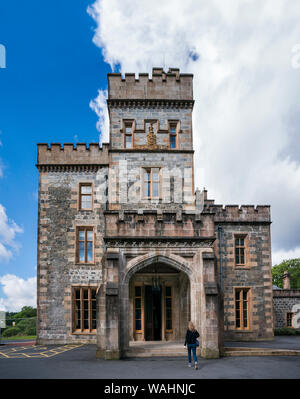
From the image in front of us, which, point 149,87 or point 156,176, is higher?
point 149,87

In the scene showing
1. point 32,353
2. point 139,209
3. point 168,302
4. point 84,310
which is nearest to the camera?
point 32,353

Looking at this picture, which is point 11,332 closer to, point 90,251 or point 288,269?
point 90,251

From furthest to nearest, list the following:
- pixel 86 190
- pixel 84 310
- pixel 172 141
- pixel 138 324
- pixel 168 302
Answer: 1. pixel 86 190
2. pixel 172 141
3. pixel 84 310
4. pixel 168 302
5. pixel 138 324

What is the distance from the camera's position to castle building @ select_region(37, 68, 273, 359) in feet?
67.2

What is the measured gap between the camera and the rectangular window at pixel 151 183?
21812mm

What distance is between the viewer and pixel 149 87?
22938 millimetres

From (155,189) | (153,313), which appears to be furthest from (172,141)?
(153,313)

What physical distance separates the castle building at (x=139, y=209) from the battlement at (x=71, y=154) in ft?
0.20

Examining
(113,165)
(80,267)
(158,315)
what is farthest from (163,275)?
(113,165)

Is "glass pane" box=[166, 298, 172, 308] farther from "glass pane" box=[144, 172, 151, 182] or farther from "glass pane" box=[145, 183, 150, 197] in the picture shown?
"glass pane" box=[144, 172, 151, 182]

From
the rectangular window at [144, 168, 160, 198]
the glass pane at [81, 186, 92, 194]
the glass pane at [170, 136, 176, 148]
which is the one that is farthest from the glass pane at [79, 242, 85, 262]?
the glass pane at [170, 136, 176, 148]

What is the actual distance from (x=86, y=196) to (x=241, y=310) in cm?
1195

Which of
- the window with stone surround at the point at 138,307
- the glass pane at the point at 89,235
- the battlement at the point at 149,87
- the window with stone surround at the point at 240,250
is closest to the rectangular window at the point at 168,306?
the window with stone surround at the point at 138,307

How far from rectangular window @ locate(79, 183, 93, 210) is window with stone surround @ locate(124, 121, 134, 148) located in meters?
3.52
